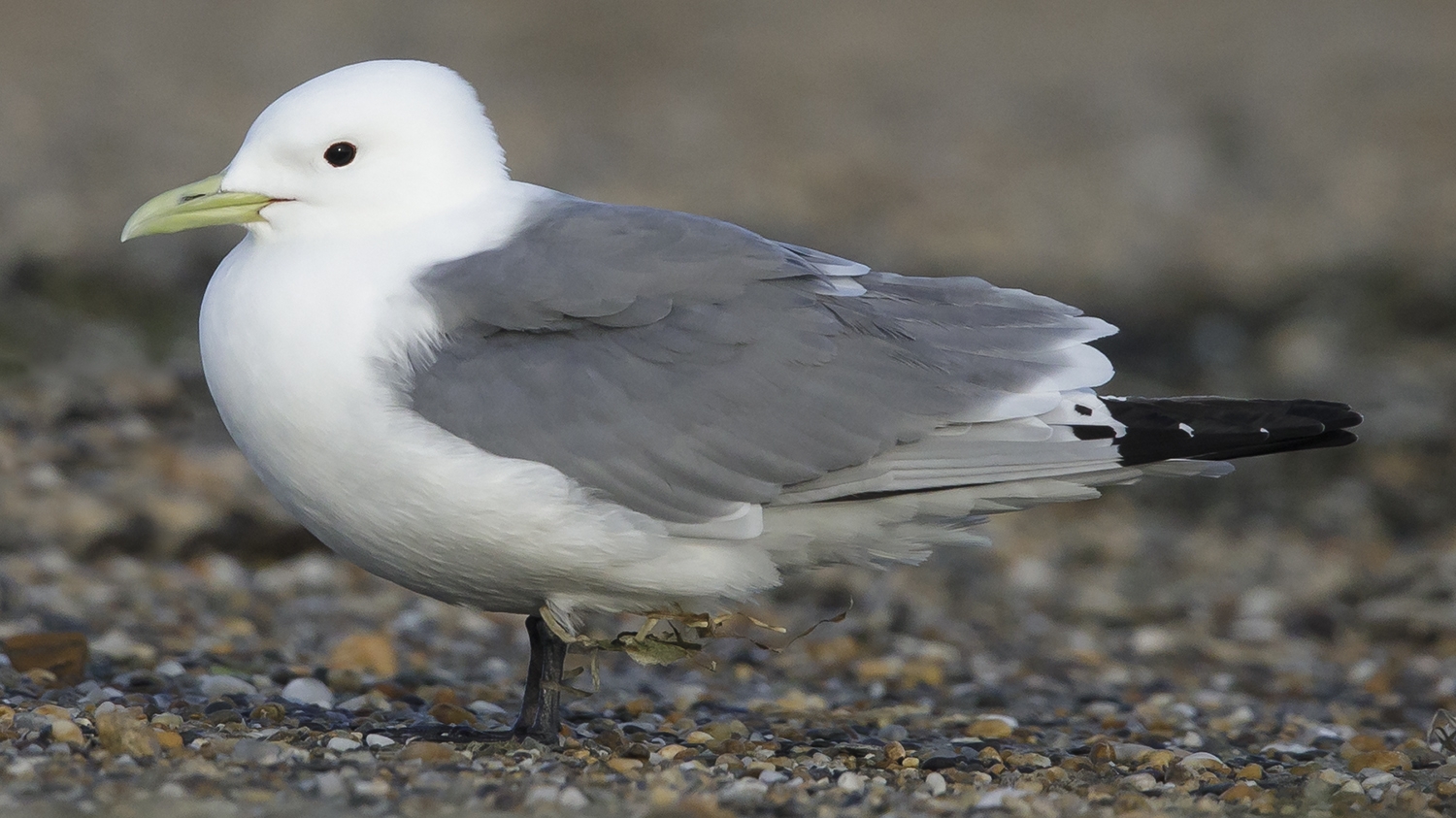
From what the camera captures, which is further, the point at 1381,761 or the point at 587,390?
the point at 1381,761

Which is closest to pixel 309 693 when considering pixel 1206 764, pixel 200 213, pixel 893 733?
pixel 200 213

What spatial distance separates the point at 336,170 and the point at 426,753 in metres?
1.61

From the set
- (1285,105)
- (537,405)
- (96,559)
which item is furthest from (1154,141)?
(537,405)

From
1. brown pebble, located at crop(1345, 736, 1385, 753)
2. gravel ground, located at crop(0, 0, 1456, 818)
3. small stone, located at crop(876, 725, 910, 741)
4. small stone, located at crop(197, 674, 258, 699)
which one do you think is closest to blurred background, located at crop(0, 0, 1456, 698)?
gravel ground, located at crop(0, 0, 1456, 818)

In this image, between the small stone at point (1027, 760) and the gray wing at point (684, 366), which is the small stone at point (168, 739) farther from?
the small stone at point (1027, 760)

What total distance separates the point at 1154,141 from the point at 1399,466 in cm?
527

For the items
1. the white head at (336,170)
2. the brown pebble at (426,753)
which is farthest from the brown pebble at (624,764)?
the white head at (336,170)

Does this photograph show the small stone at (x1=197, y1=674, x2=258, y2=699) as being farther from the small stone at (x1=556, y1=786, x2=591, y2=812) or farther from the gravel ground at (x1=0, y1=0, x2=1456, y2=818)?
the small stone at (x1=556, y1=786, x2=591, y2=812)

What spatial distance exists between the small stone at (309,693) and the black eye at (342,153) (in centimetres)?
167

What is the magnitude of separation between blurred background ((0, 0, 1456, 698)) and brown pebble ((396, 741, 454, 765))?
2704 millimetres

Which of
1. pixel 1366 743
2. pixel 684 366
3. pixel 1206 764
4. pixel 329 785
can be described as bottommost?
pixel 329 785

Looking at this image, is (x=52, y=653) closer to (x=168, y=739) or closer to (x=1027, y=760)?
(x=168, y=739)

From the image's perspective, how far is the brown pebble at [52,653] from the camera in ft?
17.0

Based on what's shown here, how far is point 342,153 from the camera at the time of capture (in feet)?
15.5
